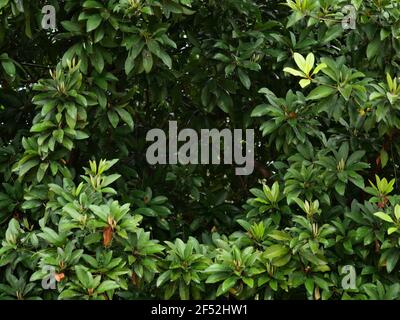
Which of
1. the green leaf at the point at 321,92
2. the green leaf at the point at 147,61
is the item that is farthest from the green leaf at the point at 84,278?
the green leaf at the point at 321,92

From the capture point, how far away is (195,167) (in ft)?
15.9

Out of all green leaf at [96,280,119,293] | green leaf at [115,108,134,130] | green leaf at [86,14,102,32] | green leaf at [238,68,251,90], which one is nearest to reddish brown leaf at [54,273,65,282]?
green leaf at [96,280,119,293]

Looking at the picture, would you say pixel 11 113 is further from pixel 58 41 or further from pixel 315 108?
pixel 315 108

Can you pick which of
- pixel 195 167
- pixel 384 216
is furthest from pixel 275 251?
pixel 195 167

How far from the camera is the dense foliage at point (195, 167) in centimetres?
395

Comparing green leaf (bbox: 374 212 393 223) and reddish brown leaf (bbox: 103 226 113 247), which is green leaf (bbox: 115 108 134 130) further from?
green leaf (bbox: 374 212 393 223)

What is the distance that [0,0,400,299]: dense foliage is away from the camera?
3.95m

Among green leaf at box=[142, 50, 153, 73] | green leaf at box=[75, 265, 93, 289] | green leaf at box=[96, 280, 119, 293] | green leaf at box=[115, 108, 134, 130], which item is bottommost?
green leaf at box=[96, 280, 119, 293]

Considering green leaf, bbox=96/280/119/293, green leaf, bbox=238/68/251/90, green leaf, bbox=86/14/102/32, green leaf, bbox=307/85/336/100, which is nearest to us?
green leaf, bbox=96/280/119/293

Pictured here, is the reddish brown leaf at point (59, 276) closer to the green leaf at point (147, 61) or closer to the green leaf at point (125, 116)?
the green leaf at point (125, 116)

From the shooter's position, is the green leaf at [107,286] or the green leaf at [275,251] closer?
the green leaf at [107,286]

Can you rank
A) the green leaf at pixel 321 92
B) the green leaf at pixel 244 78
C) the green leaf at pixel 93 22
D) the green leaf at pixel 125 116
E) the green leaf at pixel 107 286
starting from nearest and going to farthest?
the green leaf at pixel 107 286 → the green leaf at pixel 321 92 → the green leaf at pixel 93 22 → the green leaf at pixel 125 116 → the green leaf at pixel 244 78

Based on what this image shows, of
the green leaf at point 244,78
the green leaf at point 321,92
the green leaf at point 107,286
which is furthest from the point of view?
the green leaf at point 244,78
